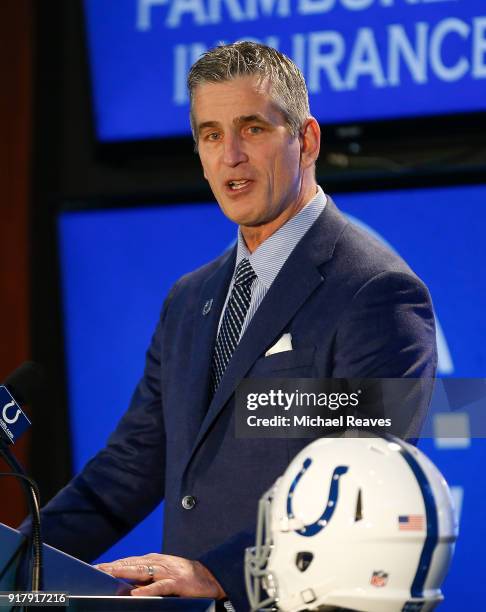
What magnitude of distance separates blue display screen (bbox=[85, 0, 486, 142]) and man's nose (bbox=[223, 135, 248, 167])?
1.32m

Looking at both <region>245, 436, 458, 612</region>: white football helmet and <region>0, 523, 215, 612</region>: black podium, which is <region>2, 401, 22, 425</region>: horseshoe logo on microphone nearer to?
<region>0, 523, 215, 612</region>: black podium

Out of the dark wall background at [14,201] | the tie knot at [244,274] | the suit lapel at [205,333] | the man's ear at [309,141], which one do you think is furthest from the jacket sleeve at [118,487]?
the dark wall background at [14,201]

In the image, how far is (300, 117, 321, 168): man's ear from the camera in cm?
264

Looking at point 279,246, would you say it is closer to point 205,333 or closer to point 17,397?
point 205,333

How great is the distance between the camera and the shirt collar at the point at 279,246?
2549mm

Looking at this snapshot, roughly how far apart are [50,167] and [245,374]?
7.79 feet

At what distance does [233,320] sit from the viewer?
256 centimetres

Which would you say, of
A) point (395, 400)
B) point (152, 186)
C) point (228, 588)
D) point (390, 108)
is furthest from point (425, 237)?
point (228, 588)

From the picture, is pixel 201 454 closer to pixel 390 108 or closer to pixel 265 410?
pixel 265 410

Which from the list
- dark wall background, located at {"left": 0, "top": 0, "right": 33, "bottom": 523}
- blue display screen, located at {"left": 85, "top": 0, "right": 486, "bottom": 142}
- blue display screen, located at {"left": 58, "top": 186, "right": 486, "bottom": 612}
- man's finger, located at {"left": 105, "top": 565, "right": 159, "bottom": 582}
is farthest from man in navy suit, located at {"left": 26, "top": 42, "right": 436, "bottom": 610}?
dark wall background, located at {"left": 0, "top": 0, "right": 33, "bottom": 523}

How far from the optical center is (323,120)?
3803 millimetres

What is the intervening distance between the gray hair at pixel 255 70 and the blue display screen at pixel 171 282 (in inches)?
44.5

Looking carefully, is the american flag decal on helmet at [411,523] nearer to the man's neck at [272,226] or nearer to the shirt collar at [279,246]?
the shirt collar at [279,246]

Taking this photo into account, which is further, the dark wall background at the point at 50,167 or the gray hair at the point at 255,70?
the dark wall background at the point at 50,167
